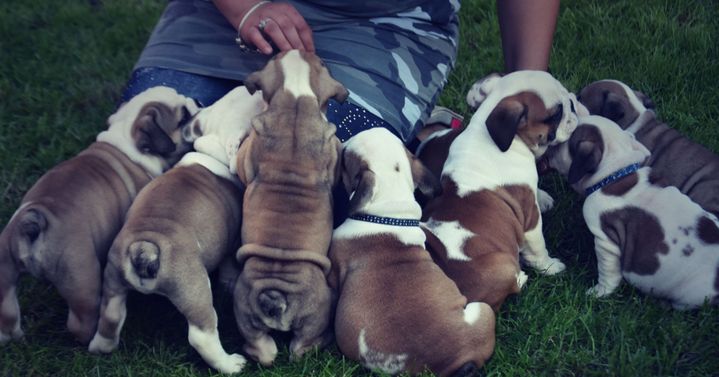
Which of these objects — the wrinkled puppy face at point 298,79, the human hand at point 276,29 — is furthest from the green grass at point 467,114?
the human hand at point 276,29

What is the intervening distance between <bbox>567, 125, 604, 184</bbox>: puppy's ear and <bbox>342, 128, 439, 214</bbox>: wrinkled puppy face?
82 centimetres

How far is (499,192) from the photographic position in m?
4.52

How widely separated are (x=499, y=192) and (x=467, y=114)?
4.98 feet

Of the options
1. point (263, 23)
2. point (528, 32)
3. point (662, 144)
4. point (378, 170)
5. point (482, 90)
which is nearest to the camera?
point (378, 170)

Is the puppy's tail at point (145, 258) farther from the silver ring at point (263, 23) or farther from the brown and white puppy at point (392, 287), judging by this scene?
the silver ring at point (263, 23)

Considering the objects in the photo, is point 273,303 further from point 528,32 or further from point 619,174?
point 528,32

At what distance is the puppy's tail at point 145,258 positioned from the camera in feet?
12.6

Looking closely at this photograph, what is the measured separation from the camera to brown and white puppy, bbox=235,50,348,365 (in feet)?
12.9

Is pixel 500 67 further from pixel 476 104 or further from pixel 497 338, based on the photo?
pixel 497 338

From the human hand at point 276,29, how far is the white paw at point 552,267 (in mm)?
1765

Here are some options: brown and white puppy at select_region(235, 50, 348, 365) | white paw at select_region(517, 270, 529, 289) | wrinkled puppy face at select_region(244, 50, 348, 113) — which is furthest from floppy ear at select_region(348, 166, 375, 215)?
white paw at select_region(517, 270, 529, 289)

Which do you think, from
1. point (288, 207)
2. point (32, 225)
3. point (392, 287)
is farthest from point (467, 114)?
point (32, 225)

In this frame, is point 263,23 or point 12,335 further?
point 263,23

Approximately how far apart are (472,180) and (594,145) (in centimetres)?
71
